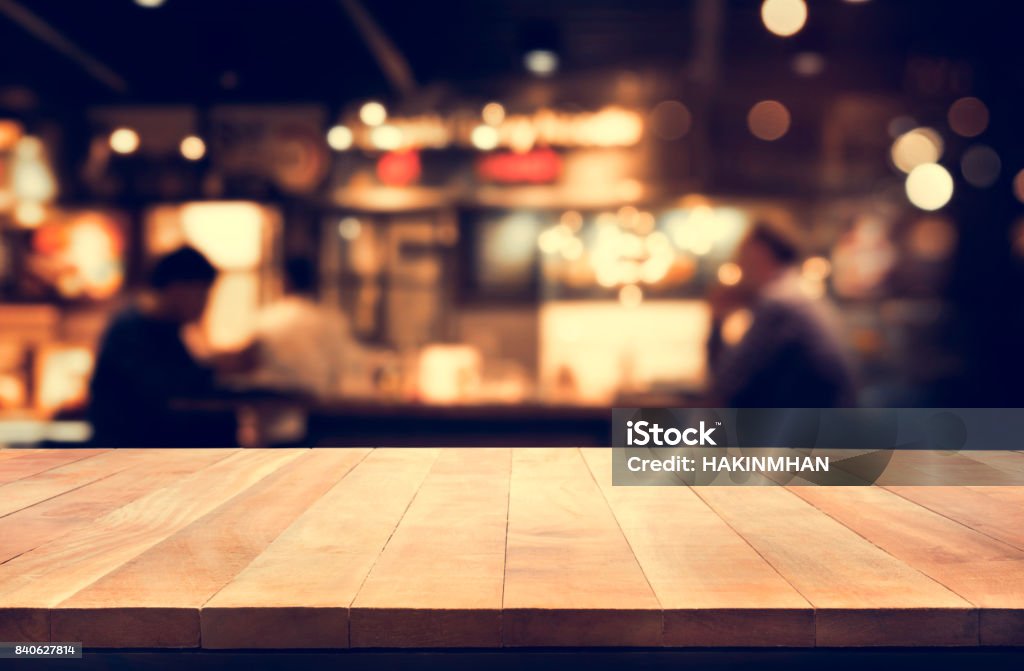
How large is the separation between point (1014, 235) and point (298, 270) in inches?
200

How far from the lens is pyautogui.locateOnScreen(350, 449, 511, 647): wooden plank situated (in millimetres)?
1166

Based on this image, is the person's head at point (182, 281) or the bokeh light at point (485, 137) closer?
the person's head at point (182, 281)

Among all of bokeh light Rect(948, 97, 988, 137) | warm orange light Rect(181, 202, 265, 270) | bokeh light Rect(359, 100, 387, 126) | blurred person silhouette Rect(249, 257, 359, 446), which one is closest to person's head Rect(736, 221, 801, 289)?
blurred person silhouette Rect(249, 257, 359, 446)

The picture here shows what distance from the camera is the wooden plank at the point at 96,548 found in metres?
1.19

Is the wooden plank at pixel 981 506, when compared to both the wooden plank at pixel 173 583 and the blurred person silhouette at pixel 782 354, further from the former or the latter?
the blurred person silhouette at pixel 782 354

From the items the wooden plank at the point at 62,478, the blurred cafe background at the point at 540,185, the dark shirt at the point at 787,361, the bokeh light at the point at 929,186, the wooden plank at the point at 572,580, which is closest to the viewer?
the wooden plank at the point at 572,580

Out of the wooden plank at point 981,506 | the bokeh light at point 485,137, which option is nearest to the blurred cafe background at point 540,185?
the bokeh light at point 485,137

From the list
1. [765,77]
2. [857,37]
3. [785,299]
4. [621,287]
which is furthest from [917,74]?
[785,299]

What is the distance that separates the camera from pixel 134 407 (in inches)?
130

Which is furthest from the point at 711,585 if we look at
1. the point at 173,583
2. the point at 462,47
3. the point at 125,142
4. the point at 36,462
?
the point at 125,142

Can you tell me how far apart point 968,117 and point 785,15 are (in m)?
2.01

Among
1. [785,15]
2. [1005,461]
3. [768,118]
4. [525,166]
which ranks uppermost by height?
[785,15]

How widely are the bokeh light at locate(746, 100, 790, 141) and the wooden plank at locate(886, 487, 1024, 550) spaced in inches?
196

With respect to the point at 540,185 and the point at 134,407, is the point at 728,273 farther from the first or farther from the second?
the point at 134,407
